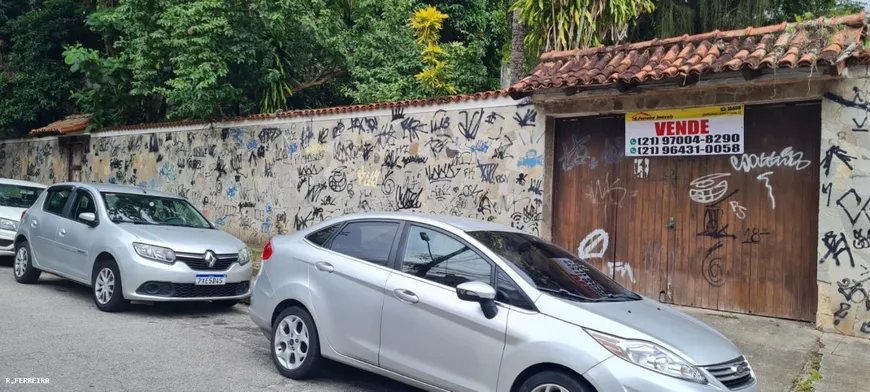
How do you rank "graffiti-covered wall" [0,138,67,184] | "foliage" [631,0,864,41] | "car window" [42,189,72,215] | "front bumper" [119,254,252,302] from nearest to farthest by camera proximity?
"front bumper" [119,254,252,302]
"car window" [42,189,72,215]
"foliage" [631,0,864,41]
"graffiti-covered wall" [0,138,67,184]

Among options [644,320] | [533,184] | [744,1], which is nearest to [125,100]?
[533,184]

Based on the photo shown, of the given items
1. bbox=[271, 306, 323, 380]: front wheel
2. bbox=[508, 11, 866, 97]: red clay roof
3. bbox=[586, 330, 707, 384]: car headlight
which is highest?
bbox=[508, 11, 866, 97]: red clay roof

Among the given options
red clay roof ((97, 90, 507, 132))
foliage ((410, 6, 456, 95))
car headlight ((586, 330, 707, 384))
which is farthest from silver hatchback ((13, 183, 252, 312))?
foliage ((410, 6, 456, 95))

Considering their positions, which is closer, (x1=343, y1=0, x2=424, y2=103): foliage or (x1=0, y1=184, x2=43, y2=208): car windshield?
(x1=0, y1=184, x2=43, y2=208): car windshield

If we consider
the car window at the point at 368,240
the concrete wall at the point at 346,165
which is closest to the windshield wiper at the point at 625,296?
the car window at the point at 368,240

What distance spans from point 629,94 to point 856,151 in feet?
8.69

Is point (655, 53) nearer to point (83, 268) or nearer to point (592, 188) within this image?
point (592, 188)

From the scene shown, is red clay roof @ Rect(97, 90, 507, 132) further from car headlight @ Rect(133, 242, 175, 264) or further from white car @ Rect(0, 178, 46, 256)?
car headlight @ Rect(133, 242, 175, 264)

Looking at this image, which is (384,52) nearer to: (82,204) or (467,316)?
(82,204)

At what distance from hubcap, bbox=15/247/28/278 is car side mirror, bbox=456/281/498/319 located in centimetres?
804

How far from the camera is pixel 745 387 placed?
4.21 meters

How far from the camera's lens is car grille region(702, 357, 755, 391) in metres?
4.07

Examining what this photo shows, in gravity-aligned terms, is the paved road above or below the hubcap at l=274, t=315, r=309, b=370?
below

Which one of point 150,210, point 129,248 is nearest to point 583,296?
point 129,248
